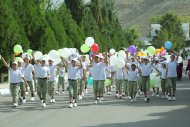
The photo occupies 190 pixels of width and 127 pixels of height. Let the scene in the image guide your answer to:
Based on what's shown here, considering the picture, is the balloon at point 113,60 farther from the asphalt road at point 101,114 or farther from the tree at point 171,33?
the tree at point 171,33

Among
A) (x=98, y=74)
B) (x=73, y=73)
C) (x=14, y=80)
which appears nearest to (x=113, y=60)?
(x=98, y=74)

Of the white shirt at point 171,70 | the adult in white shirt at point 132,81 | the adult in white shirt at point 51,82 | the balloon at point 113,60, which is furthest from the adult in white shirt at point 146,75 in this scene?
the adult in white shirt at point 51,82

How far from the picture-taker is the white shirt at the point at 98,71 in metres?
18.8

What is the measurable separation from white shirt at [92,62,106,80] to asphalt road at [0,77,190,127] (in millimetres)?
1007

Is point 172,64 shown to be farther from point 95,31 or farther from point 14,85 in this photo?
point 95,31

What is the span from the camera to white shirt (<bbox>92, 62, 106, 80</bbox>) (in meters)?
18.8

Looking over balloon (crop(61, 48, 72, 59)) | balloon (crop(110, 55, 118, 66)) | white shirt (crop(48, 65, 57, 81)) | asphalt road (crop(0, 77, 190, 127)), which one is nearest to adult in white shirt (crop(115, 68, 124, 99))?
balloon (crop(110, 55, 118, 66))

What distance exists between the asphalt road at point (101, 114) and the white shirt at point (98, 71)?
1007 mm

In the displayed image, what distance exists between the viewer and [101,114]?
15.2 m

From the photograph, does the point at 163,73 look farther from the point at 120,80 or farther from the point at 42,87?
the point at 42,87

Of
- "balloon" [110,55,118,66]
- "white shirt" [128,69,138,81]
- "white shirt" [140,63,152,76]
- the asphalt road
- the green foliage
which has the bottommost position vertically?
the asphalt road

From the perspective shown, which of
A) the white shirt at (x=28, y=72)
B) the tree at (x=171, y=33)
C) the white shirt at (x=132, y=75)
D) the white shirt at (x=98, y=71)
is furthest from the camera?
the tree at (x=171, y=33)

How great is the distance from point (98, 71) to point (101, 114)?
3.77m

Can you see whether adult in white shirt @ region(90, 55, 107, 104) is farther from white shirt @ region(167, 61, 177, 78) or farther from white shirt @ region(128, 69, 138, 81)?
white shirt @ region(167, 61, 177, 78)
